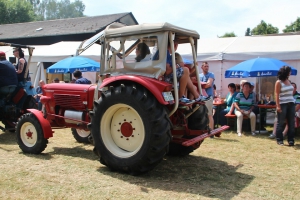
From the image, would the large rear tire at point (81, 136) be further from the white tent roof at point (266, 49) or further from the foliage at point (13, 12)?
the foliage at point (13, 12)

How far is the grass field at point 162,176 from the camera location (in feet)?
12.8

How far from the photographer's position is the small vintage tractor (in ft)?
24.6

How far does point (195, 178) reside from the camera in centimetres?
452

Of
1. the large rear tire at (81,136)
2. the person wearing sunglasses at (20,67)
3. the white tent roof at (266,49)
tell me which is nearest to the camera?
the large rear tire at (81,136)

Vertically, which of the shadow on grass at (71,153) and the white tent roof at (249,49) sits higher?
the white tent roof at (249,49)

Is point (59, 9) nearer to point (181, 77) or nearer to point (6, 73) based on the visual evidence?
point (6, 73)

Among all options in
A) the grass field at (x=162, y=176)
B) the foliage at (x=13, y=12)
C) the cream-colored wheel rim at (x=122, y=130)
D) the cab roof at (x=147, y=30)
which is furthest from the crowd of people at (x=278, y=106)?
the foliage at (x=13, y=12)

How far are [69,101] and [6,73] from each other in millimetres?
2285

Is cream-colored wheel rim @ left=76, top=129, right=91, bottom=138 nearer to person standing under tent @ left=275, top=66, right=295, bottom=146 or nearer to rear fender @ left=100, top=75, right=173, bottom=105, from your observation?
rear fender @ left=100, top=75, right=173, bottom=105

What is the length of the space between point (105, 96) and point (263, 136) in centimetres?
494

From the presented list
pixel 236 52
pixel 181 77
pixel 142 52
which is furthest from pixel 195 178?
pixel 236 52

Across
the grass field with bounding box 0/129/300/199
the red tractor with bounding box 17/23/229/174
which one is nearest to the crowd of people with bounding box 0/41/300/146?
the red tractor with bounding box 17/23/229/174

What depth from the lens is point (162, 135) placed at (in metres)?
4.20

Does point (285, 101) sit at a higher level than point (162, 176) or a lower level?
higher
